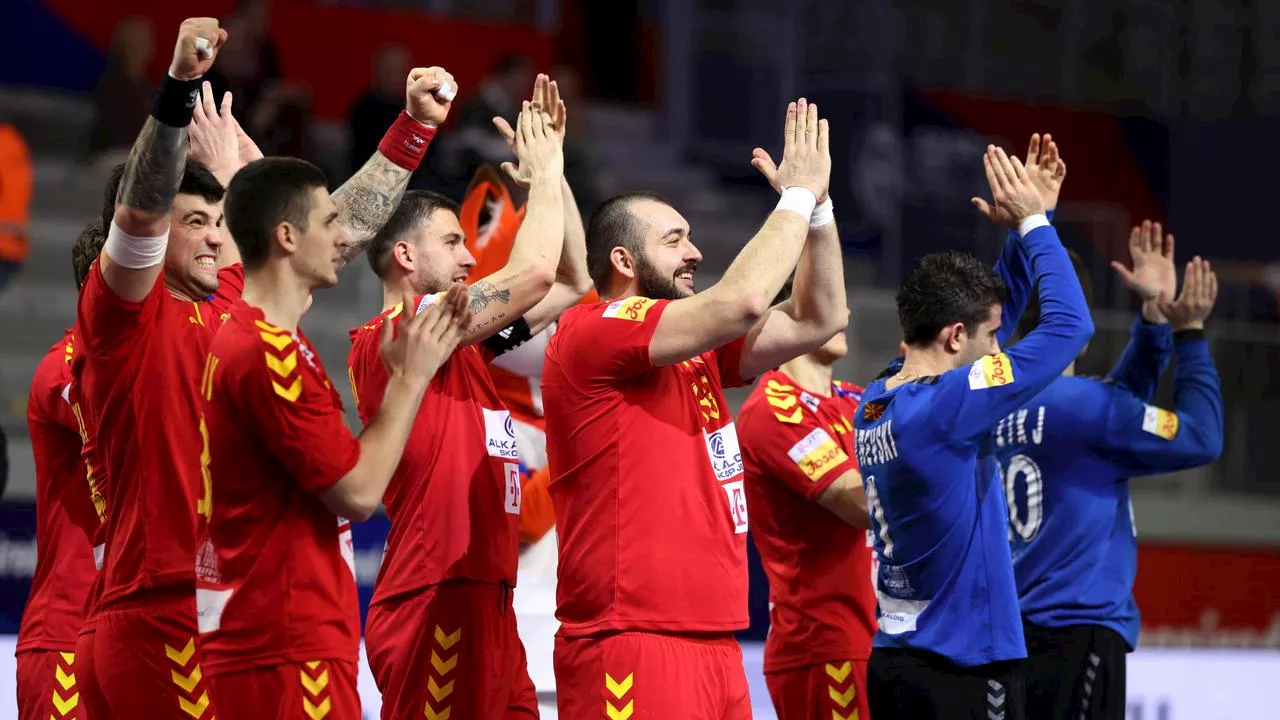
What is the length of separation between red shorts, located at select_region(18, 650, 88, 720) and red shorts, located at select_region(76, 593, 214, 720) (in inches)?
34.3

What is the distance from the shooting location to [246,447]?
3947 millimetres

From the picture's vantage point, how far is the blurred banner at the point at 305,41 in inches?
511

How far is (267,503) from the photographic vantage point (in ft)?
13.0

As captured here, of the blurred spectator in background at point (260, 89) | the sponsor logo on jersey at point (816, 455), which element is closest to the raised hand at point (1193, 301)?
the sponsor logo on jersey at point (816, 455)

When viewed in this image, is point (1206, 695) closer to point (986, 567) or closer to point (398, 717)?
point (986, 567)

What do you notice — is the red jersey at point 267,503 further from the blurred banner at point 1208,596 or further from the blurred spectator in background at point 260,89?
the blurred banner at point 1208,596

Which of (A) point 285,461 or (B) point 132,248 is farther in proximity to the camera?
(B) point 132,248

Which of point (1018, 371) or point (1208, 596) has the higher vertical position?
point (1018, 371)

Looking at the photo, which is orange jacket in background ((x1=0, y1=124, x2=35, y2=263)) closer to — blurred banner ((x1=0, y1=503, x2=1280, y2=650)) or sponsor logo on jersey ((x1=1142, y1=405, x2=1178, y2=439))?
sponsor logo on jersey ((x1=1142, y1=405, x2=1178, y2=439))

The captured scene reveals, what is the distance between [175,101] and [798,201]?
1.80 metres

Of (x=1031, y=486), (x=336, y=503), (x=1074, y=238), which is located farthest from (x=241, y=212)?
(x=1074, y=238)

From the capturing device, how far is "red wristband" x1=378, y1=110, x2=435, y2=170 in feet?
17.0

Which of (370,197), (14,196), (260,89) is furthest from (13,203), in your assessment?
(370,197)

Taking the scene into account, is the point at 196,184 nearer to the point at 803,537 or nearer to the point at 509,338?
the point at 509,338
